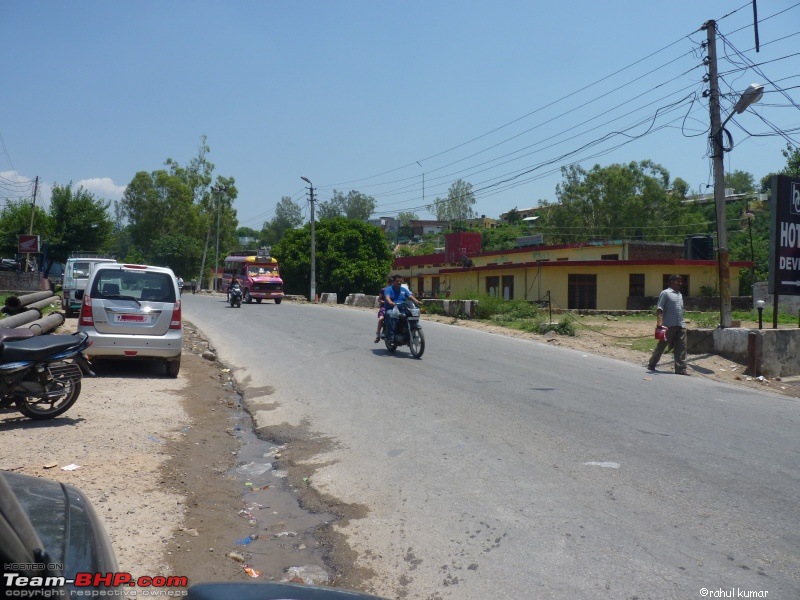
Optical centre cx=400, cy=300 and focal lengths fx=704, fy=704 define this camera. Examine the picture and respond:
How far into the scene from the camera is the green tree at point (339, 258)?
5459 centimetres

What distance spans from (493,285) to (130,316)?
35400mm

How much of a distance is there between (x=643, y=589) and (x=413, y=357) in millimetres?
10595

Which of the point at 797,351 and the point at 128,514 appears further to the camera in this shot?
the point at 797,351

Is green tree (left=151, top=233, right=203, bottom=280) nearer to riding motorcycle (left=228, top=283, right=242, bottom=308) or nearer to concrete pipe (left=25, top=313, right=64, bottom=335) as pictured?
riding motorcycle (left=228, top=283, right=242, bottom=308)

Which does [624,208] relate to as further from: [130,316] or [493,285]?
[130,316]

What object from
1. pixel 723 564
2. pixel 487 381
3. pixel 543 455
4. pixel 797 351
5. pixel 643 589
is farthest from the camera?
pixel 797 351

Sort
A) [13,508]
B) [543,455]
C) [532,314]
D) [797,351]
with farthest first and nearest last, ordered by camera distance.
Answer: [532,314] → [797,351] → [543,455] → [13,508]

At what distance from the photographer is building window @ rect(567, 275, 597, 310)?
Answer: 39.3m

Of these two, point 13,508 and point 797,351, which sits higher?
point 13,508

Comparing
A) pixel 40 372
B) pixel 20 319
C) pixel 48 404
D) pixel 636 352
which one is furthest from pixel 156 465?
pixel 636 352

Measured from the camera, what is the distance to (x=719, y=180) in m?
16.7

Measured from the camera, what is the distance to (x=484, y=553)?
455 centimetres

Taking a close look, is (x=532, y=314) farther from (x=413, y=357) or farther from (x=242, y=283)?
(x=242, y=283)

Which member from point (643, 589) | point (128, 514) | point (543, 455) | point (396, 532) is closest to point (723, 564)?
point (643, 589)
